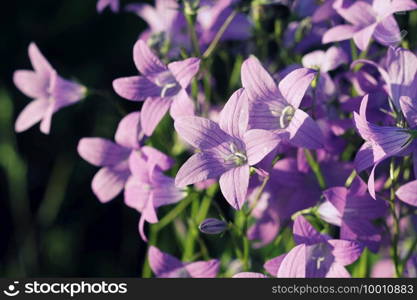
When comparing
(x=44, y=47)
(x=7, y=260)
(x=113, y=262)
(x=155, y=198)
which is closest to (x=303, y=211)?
(x=155, y=198)

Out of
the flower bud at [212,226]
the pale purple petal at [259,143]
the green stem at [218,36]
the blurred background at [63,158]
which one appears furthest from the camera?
the blurred background at [63,158]

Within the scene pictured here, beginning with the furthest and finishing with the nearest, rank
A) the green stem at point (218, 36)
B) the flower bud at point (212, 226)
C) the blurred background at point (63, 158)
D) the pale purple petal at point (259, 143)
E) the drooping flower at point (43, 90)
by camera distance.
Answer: the blurred background at point (63, 158), the drooping flower at point (43, 90), the green stem at point (218, 36), the flower bud at point (212, 226), the pale purple petal at point (259, 143)

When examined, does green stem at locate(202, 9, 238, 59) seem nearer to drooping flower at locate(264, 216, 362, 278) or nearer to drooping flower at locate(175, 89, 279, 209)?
drooping flower at locate(175, 89, 279, 209)

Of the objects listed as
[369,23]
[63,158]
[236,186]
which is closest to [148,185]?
[236,186]

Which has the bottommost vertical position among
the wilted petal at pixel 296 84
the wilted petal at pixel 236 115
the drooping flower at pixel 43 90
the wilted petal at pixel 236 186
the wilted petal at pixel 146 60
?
the wilted petal at pixel 236 186

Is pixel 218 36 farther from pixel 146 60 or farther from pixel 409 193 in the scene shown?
pixel 409 193

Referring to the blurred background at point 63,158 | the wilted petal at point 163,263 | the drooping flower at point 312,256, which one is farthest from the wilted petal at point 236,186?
the blurred background at point 63,158

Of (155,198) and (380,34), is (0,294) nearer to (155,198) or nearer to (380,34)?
(155,198)

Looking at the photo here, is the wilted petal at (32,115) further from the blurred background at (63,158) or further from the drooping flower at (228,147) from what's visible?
the drooping flower at (228,147)

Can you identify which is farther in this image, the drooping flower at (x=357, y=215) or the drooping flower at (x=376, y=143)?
the drooping flower at (x=357, y=215)

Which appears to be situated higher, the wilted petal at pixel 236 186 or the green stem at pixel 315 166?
the green stem at pixel 315 166
